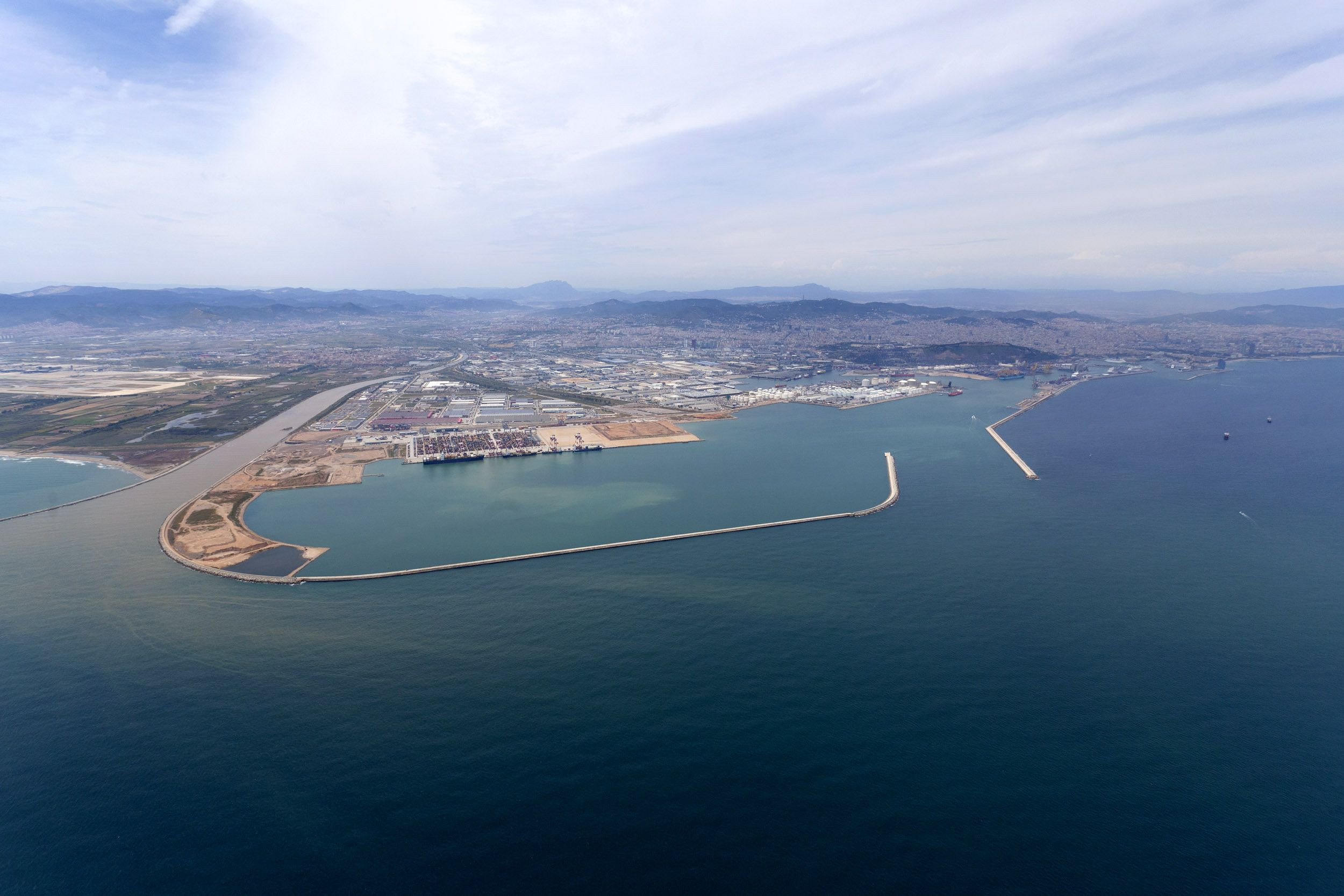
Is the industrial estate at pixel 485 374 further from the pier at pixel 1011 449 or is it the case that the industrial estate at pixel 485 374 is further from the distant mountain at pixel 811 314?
the distant mountain at pixel 811 314

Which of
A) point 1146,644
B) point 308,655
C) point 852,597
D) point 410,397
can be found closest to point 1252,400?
point 1146,644

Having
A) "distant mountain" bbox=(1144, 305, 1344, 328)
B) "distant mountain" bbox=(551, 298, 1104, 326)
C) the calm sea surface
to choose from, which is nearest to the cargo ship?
the calm sea surface

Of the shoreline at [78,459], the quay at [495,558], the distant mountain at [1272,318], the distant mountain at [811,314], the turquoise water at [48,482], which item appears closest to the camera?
the quay at [495,558]

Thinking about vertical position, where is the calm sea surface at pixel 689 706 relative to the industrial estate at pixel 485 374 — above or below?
below

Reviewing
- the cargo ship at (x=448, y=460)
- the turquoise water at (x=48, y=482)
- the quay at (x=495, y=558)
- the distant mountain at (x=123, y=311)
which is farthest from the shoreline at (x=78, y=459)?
the distant mountain at (x=123, y=311)

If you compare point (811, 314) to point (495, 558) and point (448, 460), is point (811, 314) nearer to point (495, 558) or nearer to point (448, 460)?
point (448, 460)

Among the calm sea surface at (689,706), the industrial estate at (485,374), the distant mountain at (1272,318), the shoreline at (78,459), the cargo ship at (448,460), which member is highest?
the distant mountain at (1272,318)

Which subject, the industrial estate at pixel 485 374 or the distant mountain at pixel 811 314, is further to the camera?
the distant mountain at pixel 811 314
